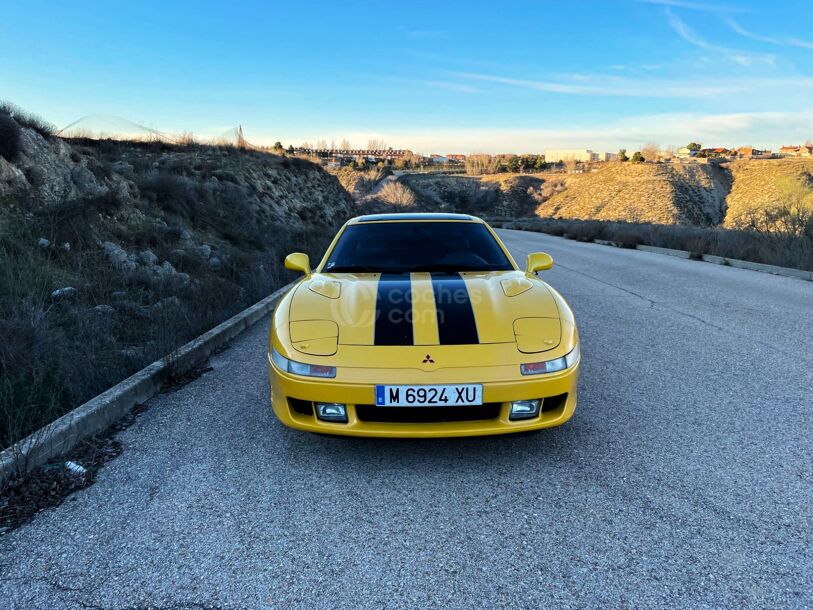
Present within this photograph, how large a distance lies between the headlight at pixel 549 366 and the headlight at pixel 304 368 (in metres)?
1.03

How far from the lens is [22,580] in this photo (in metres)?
2.00

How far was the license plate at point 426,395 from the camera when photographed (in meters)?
2.64

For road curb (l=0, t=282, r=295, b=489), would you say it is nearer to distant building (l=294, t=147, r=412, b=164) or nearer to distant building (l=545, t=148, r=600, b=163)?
distant building (l=294, t=147, r=412, b=164)

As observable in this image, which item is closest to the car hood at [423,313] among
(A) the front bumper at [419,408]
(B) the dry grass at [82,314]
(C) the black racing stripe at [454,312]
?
(C) the black racing stripe at [454,312]

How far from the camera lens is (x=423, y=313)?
3.15 m

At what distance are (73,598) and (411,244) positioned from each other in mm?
3216

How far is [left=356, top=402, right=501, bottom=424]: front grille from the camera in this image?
2703mm

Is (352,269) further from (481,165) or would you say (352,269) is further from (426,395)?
(481,165)

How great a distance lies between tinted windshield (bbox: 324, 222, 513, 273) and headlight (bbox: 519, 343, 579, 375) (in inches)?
52.7

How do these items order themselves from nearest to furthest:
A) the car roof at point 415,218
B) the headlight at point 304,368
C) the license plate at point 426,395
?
1. the license plate at point 426,395
2. the headlight at point 304,368
3. the car roof at point 415,218

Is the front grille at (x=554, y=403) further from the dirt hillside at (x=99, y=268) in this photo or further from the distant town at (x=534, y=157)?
the distant town at (x=534, y=157)

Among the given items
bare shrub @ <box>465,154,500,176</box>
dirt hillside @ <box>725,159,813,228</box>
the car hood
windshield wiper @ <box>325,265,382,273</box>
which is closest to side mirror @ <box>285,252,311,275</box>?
windshield wiper @ <box>325,265,382,273</box>

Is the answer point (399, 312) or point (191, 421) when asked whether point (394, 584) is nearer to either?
point (399, 312)

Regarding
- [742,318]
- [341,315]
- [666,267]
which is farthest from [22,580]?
[666,267]
